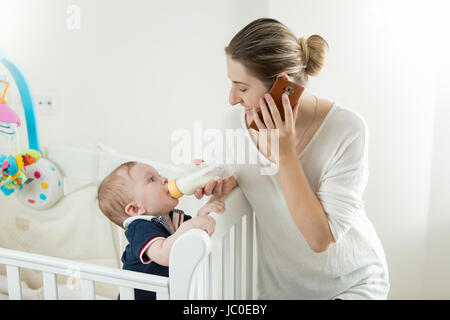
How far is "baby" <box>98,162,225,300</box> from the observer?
67 centimetres

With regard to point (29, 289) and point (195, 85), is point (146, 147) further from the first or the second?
Result: point (29, 289)

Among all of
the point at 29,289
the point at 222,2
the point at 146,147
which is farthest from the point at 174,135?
the point at 29,289

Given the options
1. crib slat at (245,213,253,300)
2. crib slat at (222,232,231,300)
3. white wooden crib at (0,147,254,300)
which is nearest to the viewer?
white wooden crib at (0,147,254,300)

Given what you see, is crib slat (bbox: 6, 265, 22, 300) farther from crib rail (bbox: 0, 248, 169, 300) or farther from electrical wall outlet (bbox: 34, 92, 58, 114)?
electrical wall outlet (bbox: 34, 92, 58, 114)

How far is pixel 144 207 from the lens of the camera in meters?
0.70

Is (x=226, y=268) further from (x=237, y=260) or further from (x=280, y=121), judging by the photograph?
(x=280, y=121)

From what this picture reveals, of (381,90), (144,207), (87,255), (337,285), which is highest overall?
(381,90)

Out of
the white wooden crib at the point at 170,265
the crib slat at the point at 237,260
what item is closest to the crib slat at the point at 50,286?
the white wooden crib at the point at 170,265

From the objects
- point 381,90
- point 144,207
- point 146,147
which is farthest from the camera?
point 381,90

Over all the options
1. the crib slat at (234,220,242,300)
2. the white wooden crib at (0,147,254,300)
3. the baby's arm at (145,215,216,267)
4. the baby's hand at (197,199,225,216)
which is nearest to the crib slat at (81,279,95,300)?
the white wooden crib at (0,147,254,300)

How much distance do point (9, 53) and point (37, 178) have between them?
0.24 meters

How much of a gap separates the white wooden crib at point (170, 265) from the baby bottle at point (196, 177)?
0.10 feet

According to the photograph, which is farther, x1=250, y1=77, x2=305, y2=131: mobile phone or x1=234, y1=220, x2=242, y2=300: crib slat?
x1=234, y1=220, x2=242, y2=300: crib slat

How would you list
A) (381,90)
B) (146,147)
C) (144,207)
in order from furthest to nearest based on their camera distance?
(381,90) → (146,147) → (144,207)
